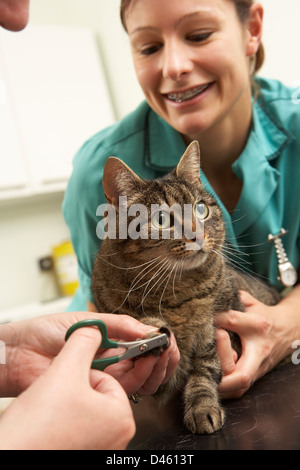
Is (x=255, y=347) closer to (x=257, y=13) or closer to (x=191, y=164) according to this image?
(x=191, y=164)

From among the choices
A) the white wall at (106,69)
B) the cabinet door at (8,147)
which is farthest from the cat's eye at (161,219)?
the cabinet door at (8,147)

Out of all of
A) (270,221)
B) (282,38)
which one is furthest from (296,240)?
(282,38)

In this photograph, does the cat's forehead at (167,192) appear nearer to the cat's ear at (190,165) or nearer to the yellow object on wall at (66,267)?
the cat's ear at (190,165)

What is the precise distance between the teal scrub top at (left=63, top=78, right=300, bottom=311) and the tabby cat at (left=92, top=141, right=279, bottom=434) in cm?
9

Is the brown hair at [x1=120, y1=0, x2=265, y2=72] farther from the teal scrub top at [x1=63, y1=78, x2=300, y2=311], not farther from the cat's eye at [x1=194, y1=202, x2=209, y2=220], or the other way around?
the cat's eye at [x1=194, y1=202, x2=209, y2=220]

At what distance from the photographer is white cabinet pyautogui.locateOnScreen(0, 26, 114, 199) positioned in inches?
75.9

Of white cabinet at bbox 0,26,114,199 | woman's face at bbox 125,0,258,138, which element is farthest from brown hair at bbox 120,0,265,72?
white cabinet at bbox 0,26,114,199

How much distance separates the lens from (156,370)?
586 mm

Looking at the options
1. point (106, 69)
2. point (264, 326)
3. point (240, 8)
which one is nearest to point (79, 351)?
point (264, 326)

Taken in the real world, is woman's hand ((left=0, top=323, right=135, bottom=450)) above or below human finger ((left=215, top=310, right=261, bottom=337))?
above

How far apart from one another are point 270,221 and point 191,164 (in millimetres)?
266

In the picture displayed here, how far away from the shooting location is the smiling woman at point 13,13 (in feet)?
1.76

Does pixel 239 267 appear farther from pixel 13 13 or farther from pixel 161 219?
pixel 13 13

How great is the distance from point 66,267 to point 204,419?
144cm
